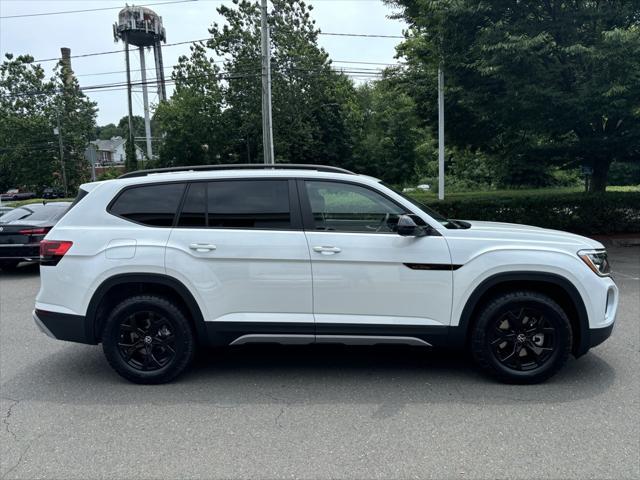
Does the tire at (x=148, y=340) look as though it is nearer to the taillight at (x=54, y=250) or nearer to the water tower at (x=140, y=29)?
the taillight at (x=54, y=250)

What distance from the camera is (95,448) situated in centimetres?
312

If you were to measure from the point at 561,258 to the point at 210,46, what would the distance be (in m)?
28.6

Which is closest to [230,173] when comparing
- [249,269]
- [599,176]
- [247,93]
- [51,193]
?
[249,269]

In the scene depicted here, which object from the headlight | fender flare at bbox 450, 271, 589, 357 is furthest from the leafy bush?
fender flare at bbox 450, 271, 589, 357

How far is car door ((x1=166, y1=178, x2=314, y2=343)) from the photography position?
3914mm

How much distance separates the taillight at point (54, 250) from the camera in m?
4.05

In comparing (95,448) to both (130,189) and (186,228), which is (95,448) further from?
(130,189)

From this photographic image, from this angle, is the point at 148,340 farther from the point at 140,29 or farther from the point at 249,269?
the point at 140,29

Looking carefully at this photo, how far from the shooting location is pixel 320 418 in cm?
347

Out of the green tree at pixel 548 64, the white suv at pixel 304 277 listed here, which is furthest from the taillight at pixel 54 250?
the green tree at pixel 548 64

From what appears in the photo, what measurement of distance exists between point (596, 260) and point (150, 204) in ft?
12.6

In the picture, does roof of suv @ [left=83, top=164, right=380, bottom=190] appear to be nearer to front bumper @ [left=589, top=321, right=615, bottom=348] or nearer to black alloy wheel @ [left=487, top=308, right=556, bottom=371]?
black alloy wheel @ [left=487, top=308, right=556, bottom=371]

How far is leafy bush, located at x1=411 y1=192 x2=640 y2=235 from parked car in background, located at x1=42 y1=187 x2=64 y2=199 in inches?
1777

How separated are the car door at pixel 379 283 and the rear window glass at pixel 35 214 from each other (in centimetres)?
762
